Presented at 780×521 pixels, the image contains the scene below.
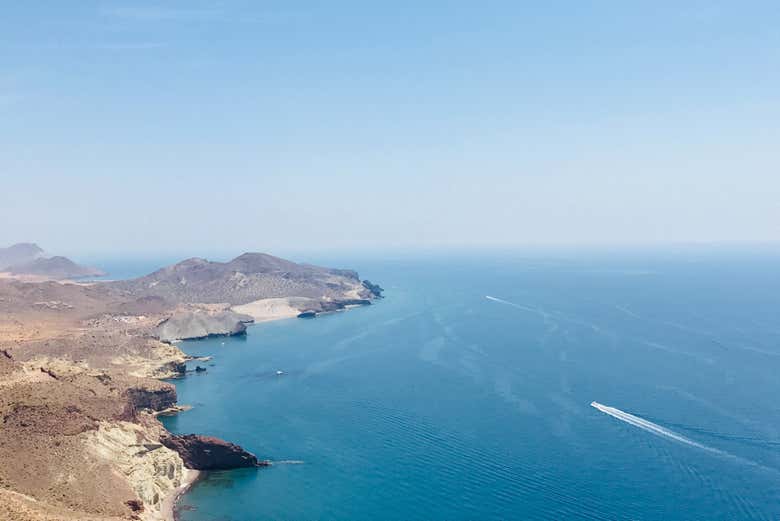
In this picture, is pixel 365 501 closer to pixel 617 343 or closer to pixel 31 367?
pixel 31 367

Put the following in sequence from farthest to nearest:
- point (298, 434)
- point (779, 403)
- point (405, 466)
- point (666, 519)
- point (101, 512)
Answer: point (779, 403) → point (298, 434) → point (405, 466) → point (666, 519) → point (101, 512)

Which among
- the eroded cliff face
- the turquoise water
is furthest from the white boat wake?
the eroded cliff face

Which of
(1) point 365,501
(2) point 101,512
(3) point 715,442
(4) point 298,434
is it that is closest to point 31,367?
(2) point 101,512

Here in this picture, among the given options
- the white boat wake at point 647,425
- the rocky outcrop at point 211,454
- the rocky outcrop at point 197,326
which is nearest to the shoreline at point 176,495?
the rocky outcrop at point 211,454

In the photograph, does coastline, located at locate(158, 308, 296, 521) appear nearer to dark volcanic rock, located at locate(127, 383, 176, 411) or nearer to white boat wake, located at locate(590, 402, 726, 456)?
dark volcanic rock, located at locate(127, 383, 176, 411)

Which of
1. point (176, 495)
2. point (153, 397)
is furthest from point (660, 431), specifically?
point (153, 397)
